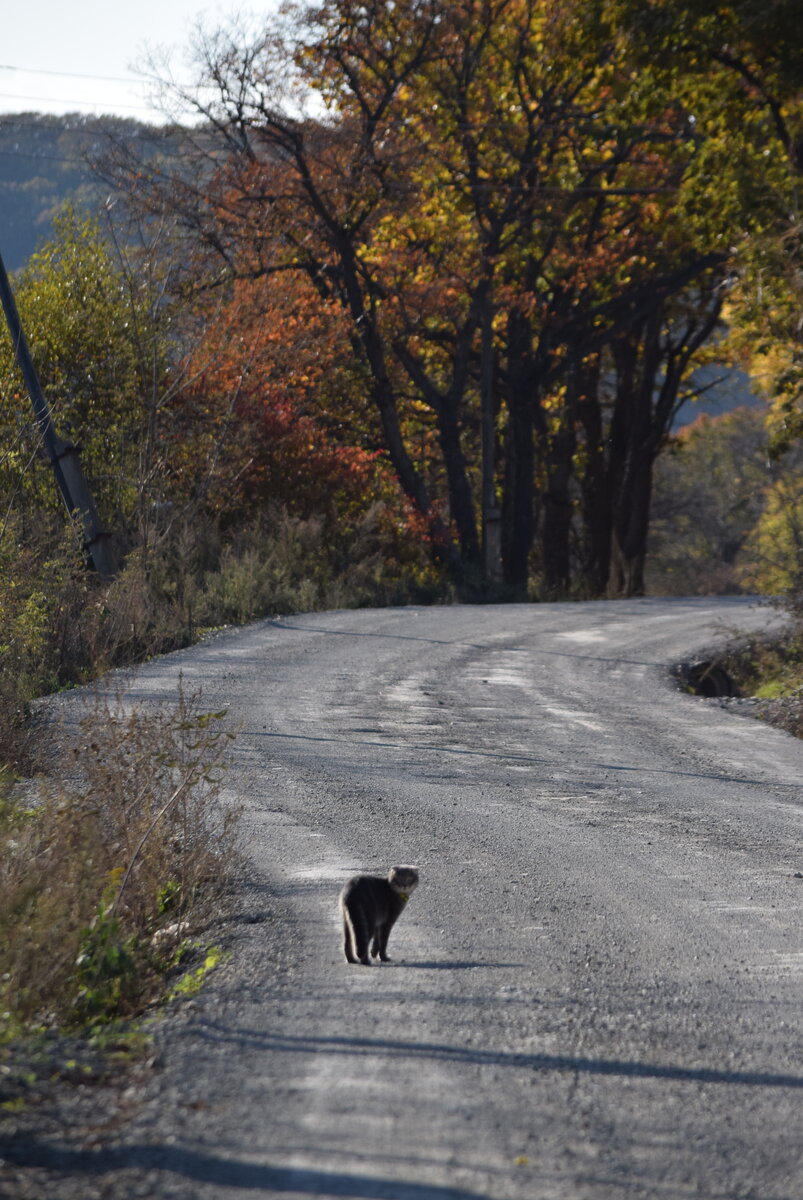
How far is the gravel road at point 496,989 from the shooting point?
11.8 feet

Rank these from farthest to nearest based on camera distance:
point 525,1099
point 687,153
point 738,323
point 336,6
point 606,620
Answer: point 336,6 → point 687,153 → point 606,620 → point 738,323 → point 525,1099

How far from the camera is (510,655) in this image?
17344mm

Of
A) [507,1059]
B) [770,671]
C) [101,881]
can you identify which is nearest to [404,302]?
[770,671]

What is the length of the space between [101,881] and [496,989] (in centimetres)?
172

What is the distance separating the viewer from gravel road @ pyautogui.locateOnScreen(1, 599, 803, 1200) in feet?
11.8

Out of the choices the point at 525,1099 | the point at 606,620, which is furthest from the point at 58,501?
the point at 525,1099

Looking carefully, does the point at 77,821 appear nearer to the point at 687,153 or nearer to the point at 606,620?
the point at 606,620

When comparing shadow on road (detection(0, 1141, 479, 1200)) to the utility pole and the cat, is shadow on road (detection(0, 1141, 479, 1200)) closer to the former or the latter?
the cat

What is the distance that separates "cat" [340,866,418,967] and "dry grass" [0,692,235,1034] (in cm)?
77

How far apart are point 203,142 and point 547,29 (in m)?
8.03

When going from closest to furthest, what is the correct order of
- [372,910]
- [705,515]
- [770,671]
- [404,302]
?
[372,910] < [770,671] < [404,302] < [705,515]

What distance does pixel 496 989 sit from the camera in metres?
5.08

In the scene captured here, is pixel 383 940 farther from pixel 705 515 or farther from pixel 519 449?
pixel 705 515

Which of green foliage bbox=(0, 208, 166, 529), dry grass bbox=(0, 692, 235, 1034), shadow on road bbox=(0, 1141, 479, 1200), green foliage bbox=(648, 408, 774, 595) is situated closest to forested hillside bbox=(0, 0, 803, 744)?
green foliage bbox=(0, 208, 166, 529)
